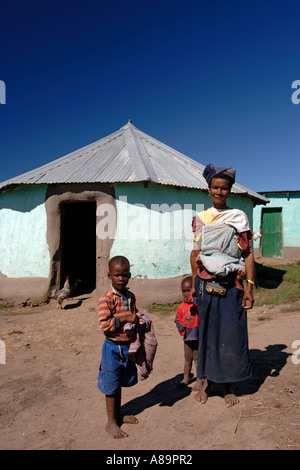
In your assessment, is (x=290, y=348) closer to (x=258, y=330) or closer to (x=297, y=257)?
(x=258, y=330)

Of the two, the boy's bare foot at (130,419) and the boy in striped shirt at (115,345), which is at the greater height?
the boy in striped shirt at (115,345)

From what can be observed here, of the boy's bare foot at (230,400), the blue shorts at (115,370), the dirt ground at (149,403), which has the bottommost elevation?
the dirt ground at (149,403)

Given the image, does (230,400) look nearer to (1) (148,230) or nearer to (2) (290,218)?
(1) (148,230)

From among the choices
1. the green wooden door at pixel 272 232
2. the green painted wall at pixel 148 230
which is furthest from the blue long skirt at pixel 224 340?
the green wooden door at pixel 272 232

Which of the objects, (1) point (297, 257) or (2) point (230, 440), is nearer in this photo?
(2) point (230, 440)

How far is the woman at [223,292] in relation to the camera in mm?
2738

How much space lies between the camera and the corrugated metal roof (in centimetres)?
711

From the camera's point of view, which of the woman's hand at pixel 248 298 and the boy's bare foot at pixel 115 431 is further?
the woman's hand at pixel 248 298

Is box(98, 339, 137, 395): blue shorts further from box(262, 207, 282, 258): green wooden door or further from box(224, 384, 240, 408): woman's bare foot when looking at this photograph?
box(262, 207, 282, 258): green wooden door

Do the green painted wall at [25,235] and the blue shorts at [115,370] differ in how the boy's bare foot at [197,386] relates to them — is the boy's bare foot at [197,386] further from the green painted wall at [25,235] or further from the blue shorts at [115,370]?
the green painted wall at [25,235]

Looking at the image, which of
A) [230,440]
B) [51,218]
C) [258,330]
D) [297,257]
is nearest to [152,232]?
[51,218]

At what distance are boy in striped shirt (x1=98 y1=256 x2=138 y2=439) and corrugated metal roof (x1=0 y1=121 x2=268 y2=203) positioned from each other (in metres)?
4.40
